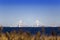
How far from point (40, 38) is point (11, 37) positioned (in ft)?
2.42

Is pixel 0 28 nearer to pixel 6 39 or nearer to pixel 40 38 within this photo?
pixel 6 39

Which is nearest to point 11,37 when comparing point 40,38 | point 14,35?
point 14,35

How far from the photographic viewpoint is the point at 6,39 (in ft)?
19.7

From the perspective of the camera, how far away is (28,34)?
5.82 metres

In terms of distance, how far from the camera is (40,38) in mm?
5828

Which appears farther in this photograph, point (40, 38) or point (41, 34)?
point (41, 34)

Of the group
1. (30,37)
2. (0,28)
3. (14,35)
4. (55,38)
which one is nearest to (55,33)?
(55,38)

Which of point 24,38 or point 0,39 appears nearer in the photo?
point 24,38

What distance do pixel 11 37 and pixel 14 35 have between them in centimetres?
19

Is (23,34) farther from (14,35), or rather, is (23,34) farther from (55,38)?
(55,38)

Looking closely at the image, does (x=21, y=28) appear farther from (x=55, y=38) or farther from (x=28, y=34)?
(x=55, y=38)

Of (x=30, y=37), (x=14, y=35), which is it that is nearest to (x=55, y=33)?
(x=30, y=37)

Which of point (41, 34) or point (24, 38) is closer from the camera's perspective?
point (24, 38)

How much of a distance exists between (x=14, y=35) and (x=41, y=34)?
771 millimetres
